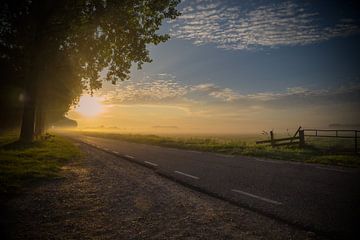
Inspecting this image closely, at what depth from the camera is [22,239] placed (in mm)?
4754

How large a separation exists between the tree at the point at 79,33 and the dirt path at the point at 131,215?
38.7 feet

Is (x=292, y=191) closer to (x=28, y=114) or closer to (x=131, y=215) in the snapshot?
(x=131, y=215)

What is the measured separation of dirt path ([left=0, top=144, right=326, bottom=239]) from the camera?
497 centimetres

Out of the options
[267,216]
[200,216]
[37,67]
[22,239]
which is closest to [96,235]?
[22,239]

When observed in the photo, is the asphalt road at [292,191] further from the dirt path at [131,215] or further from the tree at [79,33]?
the tree at [79,33]

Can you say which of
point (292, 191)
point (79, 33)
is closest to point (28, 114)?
point (79, 33)

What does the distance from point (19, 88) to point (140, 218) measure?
34.0 m

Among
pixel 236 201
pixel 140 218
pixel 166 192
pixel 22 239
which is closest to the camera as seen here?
pixel 22 239

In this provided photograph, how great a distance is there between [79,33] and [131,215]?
50.6ft

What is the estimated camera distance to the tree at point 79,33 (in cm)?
1758

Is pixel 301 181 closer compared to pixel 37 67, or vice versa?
pixel 301 181

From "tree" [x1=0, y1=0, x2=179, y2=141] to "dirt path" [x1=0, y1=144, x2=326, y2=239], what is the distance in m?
11.8

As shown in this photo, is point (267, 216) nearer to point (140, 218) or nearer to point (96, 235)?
point (140, 218)

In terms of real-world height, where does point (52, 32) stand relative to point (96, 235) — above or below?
above
